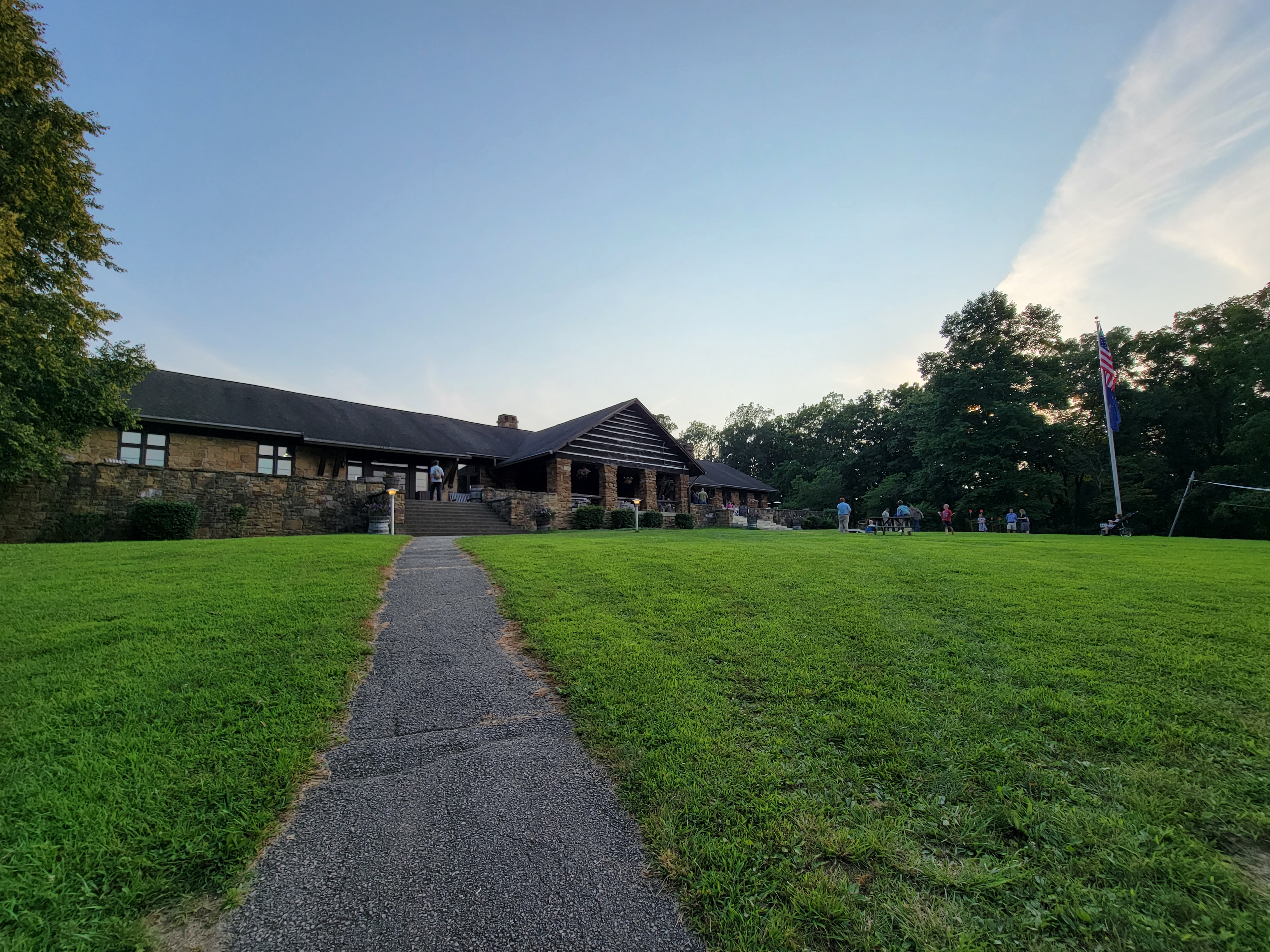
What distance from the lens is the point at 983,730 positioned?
3.25 metres

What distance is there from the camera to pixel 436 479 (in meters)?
19.8

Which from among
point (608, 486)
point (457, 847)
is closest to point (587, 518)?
point (608, 486)

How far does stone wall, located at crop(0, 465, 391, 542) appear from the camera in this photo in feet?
41.9

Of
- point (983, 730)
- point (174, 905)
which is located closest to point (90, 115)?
point (174, 905)

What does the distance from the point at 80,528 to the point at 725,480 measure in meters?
31.8

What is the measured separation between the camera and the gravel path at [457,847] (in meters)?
1.97

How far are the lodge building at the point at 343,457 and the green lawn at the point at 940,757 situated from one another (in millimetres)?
14103

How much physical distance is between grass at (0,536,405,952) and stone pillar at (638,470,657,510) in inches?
725

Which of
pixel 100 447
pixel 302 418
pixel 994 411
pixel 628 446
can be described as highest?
pixel 994 411

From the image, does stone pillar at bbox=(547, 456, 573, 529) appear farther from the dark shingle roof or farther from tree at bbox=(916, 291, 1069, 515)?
tree at bbox=(916, 291, 1069, 515)

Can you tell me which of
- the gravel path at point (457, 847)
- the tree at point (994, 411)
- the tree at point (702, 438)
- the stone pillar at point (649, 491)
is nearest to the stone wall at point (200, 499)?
the stone pillar at point (649, 491)

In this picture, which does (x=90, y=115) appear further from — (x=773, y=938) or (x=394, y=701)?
(x=773, y=938)

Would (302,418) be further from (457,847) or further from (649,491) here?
(457,847)

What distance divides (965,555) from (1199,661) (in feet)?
21.2
